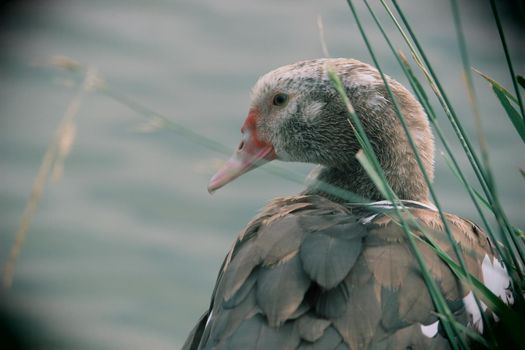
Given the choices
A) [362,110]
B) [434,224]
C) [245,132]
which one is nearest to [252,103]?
[245,132]

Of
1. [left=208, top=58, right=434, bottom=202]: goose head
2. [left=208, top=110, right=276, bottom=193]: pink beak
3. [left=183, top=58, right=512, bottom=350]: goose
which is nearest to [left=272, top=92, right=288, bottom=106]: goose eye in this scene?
[left=208, top=58, right=434, bottom=202]: goose head

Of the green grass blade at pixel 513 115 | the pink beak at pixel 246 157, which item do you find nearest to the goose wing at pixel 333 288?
the green grass blade at pixel 513 115

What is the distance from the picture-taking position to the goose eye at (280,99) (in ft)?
9.86

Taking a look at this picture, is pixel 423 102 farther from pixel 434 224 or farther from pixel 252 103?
pixel 252 103

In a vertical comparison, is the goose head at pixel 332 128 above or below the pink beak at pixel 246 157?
above

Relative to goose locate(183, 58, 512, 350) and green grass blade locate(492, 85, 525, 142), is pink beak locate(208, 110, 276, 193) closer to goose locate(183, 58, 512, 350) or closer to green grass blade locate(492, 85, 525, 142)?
goose locate(183, 58, 512, 350)

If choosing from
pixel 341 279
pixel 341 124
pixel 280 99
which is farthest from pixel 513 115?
pixel 280 99

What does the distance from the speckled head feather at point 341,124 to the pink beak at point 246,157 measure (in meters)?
0.03

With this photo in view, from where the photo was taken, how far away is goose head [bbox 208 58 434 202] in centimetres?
281

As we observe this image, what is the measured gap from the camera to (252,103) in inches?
122

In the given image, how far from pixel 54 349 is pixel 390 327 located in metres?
2.61

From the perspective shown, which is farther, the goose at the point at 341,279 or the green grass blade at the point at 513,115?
the goose at the point at 341,279

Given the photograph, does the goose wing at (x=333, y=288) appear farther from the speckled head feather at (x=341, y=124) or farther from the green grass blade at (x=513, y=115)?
the speckled head feather at (x=341, y=124)

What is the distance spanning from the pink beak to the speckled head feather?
29 millimetres
